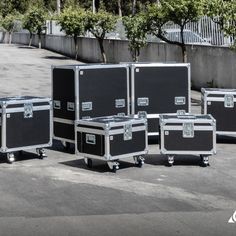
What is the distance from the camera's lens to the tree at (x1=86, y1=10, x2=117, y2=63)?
35.8m

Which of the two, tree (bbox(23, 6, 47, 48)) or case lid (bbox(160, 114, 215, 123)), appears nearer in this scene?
case lid (bbox(160, 114, 215, 123))

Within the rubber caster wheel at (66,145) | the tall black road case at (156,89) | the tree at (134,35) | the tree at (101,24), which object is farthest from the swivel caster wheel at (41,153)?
the tree at (101,24)

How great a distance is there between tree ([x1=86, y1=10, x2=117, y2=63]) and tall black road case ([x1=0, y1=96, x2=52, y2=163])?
23630 millimetres

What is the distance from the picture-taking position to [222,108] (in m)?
14.5

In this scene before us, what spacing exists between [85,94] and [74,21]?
26.0 metres

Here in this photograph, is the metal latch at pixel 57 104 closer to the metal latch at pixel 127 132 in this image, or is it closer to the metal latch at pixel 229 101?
the metal latch at pixel 127 132

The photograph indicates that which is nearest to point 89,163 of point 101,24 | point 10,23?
point 101,24

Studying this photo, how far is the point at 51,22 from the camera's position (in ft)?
168

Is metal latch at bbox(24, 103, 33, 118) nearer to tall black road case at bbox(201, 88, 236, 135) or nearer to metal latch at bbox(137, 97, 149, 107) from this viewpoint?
metal latch at bbox(137, 97, 149, 107)

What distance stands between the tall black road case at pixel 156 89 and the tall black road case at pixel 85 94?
330mm

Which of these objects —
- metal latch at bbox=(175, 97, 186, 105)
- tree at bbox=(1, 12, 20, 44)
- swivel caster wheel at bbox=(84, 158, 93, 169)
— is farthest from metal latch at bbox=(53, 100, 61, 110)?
tree at bbox=(1, 12, 20, 44)

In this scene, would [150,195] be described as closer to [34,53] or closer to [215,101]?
[215,101]

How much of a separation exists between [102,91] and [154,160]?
1947 millimetres

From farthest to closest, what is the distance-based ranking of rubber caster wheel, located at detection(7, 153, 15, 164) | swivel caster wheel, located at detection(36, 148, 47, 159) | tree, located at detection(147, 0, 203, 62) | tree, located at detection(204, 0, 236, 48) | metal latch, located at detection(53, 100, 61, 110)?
tree, located at detection(147, 0, 203, 62) → tree, located at detection(204, 0, 236, 48) → metal latch, located at detection(53, 100, 61, 110) → swivel caster wheel, located at detection(36, 148, 47, 159) → rubber caster wheel, located at detection(7, 153, 15, 164)
